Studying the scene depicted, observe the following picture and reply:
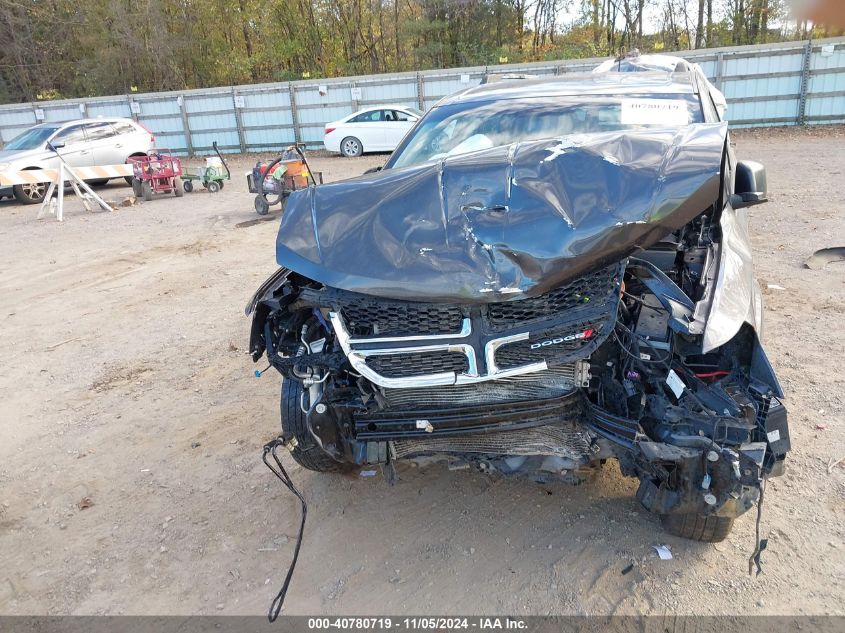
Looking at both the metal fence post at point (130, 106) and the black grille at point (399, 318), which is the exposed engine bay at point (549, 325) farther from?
the metal fence post at point (130, 106)

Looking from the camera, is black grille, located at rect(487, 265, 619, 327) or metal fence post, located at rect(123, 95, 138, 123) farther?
metal fence post, located at rect(123, 95, 138, 123)

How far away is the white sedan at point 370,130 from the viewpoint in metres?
17.5

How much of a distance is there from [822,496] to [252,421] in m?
3.21

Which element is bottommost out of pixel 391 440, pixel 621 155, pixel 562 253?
pixel 391 440

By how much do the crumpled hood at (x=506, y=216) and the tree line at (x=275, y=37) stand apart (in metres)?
25.3

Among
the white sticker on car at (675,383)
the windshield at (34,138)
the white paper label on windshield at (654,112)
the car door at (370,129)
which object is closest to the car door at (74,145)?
the windshield at (34,138)

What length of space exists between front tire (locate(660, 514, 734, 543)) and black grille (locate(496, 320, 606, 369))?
949 mm

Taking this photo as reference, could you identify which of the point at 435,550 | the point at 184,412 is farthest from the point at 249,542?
the point at 184,412

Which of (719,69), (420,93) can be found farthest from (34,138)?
(719,69)

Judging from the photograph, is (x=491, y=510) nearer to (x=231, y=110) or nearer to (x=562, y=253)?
(x=562, y=253)

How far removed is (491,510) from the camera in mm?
3074

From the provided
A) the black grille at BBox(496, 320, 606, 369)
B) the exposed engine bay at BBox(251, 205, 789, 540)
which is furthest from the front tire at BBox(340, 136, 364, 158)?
the black grille at BBox(496, 320, 606, 369)

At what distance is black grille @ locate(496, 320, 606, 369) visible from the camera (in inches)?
93.6

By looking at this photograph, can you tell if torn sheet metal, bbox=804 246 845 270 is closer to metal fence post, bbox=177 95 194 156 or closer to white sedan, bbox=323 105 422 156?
white sedan, bbox=323 105 422 156
